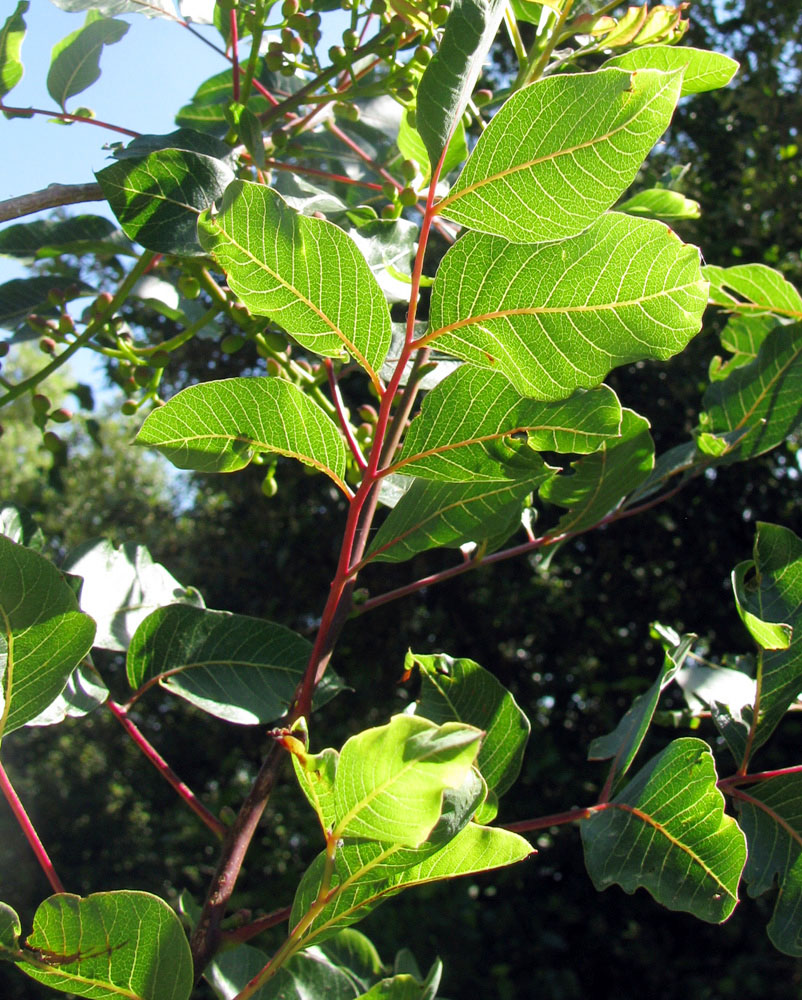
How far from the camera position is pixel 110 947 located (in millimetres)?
382

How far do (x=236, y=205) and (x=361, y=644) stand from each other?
307 centimetres

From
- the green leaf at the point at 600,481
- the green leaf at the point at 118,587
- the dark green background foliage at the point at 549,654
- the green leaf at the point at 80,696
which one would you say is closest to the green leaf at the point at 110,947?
the green leaf at the point at 80,696

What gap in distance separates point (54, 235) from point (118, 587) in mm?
361

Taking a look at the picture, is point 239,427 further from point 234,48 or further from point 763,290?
point 763,290

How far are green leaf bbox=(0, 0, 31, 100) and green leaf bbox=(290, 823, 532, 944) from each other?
655 mm

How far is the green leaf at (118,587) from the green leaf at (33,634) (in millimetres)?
216

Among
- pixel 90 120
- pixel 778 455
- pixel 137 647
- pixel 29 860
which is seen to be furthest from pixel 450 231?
pixel 29 860

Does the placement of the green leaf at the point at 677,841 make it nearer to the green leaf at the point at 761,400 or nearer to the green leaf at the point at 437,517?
the green leaf at the point at 437,517

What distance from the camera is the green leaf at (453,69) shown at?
1.29ft

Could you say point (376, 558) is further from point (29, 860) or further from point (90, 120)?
point (29, 860)

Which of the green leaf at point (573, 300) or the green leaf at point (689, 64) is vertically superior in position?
the green leaf at point (689, 64)

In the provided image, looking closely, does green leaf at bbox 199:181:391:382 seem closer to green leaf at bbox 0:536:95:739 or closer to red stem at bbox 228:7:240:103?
green leaf at bbox 0:536:95:739

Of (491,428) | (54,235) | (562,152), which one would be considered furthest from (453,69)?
(54,235)

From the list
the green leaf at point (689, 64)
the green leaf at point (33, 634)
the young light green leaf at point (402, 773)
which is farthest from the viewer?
the green leaf at point (689, 64)
